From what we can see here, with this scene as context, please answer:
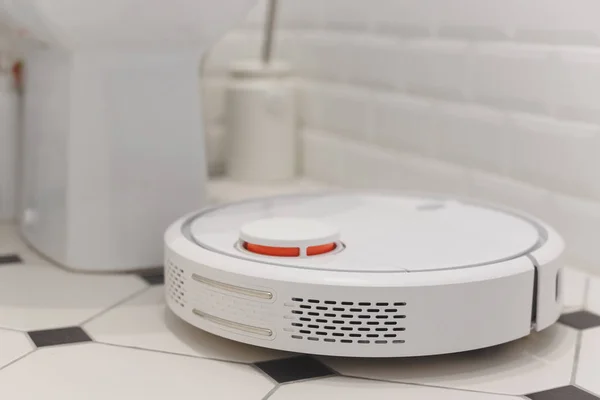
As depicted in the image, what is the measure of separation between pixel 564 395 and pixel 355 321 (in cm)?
24

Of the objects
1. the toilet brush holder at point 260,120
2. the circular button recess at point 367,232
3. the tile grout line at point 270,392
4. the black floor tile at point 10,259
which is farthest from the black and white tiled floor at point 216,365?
the toilet brush holder at point 260,120

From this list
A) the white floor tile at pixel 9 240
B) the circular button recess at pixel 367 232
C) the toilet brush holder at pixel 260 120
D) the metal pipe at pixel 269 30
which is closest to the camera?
the circular button recess at pixel 367 232

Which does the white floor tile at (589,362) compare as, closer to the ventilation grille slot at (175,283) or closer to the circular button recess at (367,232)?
the circular button recess at (367,232)

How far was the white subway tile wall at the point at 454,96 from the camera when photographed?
134cm

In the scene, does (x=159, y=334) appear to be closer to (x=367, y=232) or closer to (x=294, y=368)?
(x=294, y=368)

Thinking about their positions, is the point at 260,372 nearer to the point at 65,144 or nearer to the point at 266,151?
the point at 65,144

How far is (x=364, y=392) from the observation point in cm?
89

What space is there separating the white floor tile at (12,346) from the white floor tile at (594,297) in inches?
30.9

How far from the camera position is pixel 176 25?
1216mm

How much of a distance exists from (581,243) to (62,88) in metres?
0.90

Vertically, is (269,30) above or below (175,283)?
above

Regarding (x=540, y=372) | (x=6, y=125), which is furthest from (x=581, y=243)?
(x=6, y=125)

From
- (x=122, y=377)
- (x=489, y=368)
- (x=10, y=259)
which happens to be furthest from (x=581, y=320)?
(x=10, y=259)

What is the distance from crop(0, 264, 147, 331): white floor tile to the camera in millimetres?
1105
